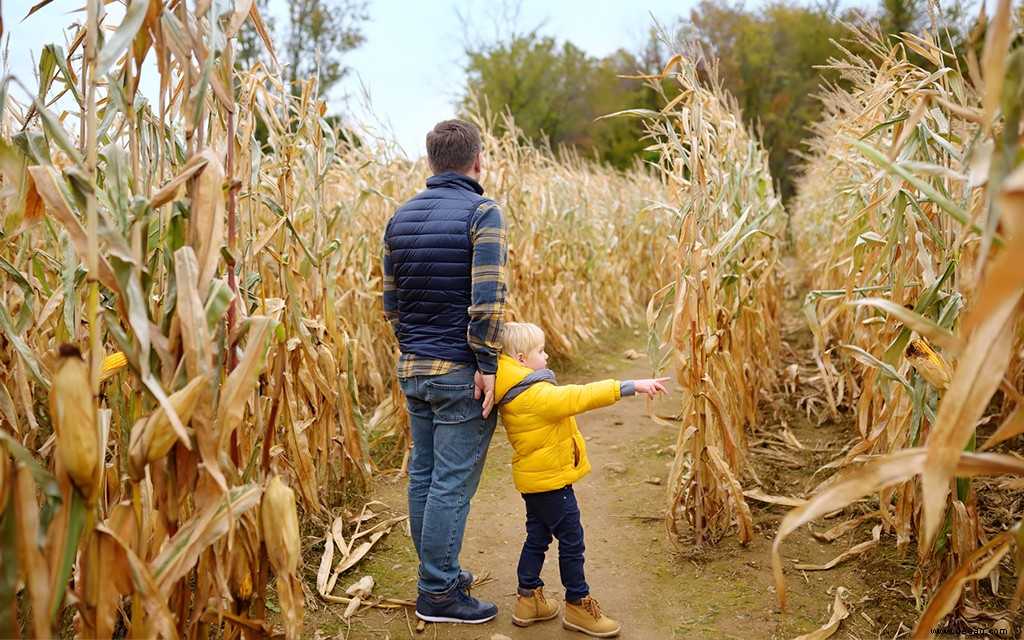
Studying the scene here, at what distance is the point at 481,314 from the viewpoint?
2490 mm

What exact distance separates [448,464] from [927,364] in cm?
158

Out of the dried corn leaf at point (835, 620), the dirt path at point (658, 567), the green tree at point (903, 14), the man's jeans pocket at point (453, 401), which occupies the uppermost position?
the green tree at point (903, 14)

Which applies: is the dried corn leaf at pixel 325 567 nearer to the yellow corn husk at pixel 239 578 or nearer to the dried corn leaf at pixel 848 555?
the yellow corn husk at pixel 239 578

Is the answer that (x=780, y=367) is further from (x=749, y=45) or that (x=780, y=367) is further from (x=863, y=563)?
(x=749, y=45)

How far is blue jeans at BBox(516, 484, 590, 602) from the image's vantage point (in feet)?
8.52

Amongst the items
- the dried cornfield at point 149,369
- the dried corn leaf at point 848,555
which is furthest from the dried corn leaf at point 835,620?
the dried cornfield at point 149,369

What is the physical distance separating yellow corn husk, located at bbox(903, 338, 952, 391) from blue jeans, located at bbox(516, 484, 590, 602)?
1.19 m

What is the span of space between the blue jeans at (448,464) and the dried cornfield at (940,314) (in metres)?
1.26

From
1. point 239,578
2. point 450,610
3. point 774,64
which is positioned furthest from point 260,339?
point 774,64

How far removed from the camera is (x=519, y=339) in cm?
266

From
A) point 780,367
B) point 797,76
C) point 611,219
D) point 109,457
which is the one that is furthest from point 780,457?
point 797,76

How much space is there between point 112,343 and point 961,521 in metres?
2.97

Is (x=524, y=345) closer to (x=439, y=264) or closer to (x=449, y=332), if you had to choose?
(x=449, y=332)

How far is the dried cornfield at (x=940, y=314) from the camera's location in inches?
45.6
